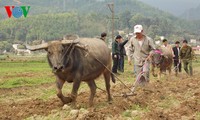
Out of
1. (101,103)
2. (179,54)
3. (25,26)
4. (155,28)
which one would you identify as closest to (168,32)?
(155,28)

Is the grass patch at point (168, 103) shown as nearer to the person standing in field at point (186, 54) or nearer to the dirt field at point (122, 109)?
the dirt field at point (122, 109)

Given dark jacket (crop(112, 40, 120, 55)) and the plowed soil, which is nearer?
the plowed soil

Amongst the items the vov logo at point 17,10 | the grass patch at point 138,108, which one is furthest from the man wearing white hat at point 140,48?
the vov logo at point 17,10

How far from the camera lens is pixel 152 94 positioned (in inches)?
425

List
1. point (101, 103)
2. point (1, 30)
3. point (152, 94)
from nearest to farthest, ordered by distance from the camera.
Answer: point (101, 103)
point (152, 94)
point (1, 30)

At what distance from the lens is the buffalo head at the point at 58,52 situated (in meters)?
8.00

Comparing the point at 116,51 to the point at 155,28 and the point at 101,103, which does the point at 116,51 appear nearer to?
the point at 101,103

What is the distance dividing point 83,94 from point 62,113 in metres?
3.73

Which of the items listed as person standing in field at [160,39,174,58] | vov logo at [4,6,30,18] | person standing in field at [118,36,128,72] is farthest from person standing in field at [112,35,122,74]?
vov logo at [4,6,30,18]

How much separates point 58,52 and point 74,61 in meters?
0.53

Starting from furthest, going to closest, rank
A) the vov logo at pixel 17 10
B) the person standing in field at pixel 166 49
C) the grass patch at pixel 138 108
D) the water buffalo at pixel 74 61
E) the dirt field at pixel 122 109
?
the vov logo at pixel 17 10
the person standing in field at pixel 166 49
the grass patch at pixel 138 108
the water buffalo at pixel 74 61
the dirt field at pixel 122 109

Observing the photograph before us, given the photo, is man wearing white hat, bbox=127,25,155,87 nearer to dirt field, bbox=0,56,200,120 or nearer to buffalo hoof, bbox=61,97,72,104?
dirt field, bbox=0,56,200,120

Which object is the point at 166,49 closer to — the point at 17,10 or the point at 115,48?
the point at 115,48

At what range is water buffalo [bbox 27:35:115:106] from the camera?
814cm
